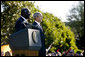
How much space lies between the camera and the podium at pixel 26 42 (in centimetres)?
328

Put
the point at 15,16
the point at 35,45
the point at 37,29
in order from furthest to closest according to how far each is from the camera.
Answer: the point at 15,16 < the point at 37,29 < the point at 35,45

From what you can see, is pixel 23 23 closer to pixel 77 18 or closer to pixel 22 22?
pixel 22 22

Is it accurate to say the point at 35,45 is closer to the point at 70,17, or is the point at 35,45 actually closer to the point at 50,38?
the point at 50,38

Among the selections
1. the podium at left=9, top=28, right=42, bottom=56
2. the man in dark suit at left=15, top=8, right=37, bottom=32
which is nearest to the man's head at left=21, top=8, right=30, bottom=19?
the man in dark suit at left=15, top=8, right=37, bottom=32

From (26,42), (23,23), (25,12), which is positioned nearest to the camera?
(26,42)

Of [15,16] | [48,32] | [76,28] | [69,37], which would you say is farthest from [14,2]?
[76,28]

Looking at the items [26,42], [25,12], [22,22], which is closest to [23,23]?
[22,22]

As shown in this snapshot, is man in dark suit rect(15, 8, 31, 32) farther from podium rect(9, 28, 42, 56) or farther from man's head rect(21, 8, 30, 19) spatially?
podium rect(9, 28, 42, 56)

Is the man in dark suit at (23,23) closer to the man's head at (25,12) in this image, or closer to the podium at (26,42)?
the man's head at (25,12)

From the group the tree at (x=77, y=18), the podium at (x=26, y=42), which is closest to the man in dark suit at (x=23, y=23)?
the podium at (x=26, y=42)

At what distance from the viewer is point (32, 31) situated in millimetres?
3383

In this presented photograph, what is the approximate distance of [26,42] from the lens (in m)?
3.27

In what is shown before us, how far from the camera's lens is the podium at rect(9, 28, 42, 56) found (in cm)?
328

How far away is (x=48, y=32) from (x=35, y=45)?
8.67 m
